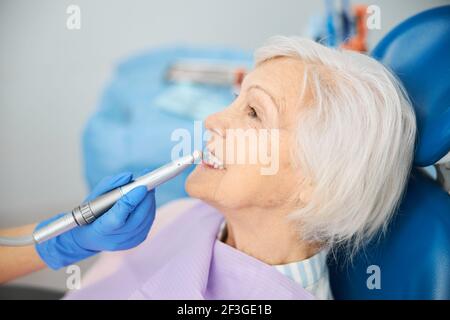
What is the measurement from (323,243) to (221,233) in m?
0.22

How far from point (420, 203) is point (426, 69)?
0.25 m

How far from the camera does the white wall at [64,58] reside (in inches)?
63.0

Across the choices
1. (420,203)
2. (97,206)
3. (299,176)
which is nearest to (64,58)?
(97,206)

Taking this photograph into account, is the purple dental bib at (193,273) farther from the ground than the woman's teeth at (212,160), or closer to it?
closer to it

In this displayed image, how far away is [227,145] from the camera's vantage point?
0.86 meters

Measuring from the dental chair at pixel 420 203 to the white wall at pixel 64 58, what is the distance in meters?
0.43

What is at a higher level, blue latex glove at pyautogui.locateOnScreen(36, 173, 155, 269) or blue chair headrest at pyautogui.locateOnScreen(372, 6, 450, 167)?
blue chair headrest at pyautogui.locateOnScreen(372, 6, 450, 167)

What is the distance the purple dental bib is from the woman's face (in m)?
0.14

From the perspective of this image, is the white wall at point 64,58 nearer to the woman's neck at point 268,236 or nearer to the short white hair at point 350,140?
the short white hair at point 350,140

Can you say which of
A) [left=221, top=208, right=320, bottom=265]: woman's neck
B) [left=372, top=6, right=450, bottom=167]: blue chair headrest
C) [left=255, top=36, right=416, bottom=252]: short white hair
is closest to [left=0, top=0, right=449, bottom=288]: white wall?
[left=372, top=6, right=450, bottom=167]: blue chair headrest

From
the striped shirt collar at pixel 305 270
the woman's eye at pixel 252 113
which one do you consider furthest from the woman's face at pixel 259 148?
the striped shirt collar at pixel 305 270

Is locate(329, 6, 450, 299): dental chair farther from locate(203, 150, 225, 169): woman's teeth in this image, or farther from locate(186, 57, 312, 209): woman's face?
locate(203, 150, 225, 169): woman's teeth

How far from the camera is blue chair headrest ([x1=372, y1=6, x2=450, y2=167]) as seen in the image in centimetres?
81

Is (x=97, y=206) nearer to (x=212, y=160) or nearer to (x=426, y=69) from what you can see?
(x=212, y=160)
